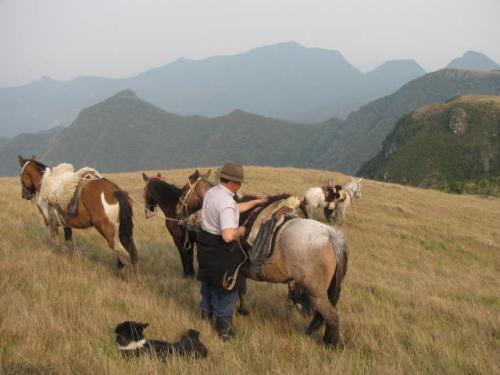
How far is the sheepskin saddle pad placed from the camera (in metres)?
6.76

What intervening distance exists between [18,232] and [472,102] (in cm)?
15523

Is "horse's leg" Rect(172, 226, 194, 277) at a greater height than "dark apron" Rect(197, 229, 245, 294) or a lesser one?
lesser

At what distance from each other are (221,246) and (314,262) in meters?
1.15

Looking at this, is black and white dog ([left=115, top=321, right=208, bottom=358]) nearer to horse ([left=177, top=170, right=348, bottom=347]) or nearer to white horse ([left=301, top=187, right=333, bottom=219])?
horse ([left=177, top=170, right=348, bottom=347])

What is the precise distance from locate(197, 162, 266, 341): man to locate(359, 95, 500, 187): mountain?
11162 cm

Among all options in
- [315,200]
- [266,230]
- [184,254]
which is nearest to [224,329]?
[266,230]

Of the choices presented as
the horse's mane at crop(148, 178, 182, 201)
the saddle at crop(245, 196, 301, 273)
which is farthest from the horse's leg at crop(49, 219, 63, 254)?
the saddle at crop(245, 196, 301, 273)

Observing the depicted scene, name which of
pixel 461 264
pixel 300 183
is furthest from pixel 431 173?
pixel 461 264

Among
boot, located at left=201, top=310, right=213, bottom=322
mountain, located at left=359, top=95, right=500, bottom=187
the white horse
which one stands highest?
boot, located at left=201, top=310, right=213, bottom=322

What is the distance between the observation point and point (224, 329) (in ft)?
14.7

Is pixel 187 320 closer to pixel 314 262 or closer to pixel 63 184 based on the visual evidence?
pixel 314 262

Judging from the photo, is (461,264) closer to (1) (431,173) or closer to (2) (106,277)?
(2) (106,277)

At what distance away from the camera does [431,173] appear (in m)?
108

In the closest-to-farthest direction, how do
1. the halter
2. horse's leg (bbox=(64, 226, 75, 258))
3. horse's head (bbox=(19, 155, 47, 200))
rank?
1. the halter
2. horse's leg (bbox=(64, 226, 75, 258))
3. horse's head (bbox=(19, 155, 47, 200))
